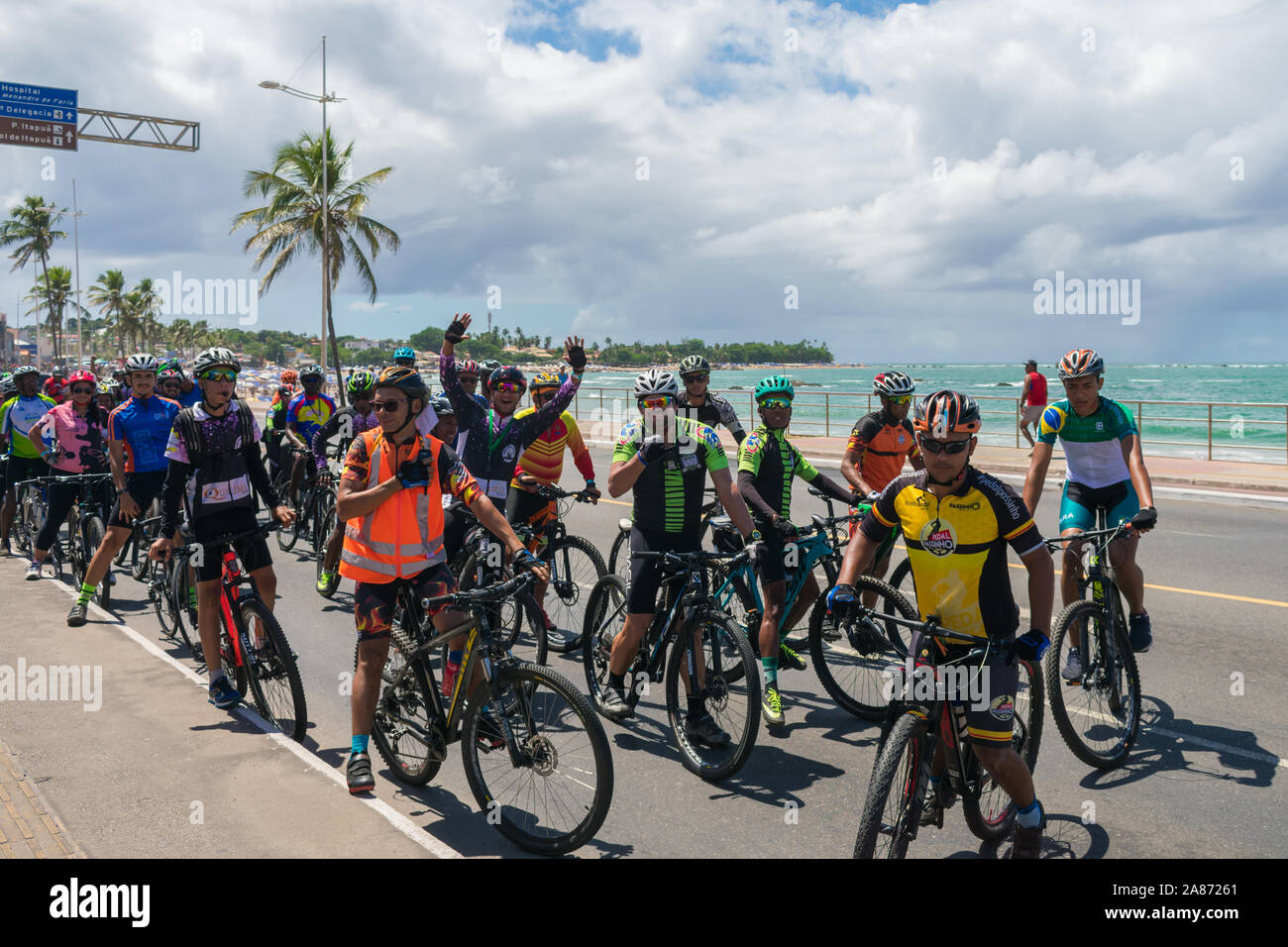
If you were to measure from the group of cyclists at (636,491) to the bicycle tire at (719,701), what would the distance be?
0.38 feet

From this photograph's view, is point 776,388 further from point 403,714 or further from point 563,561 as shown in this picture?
point 403,714

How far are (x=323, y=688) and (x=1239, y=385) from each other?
391 feet

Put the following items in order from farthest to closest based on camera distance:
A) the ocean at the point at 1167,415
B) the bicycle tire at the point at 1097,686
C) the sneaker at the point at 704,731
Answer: the ocean at the point at 1167,415
the sneaker at the point at 704,731
the bicycle tire at the point at 1097,686

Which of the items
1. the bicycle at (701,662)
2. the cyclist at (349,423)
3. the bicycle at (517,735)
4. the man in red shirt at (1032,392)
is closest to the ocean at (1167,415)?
the man in red shirt at (1032,392)

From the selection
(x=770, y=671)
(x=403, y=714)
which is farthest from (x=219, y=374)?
(x=770, y=671)

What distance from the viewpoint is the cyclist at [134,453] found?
26.6ft

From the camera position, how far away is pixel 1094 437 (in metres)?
6.09

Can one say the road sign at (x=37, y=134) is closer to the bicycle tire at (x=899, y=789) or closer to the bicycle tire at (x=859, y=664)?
the bicycle tire at (x=859, y=664)

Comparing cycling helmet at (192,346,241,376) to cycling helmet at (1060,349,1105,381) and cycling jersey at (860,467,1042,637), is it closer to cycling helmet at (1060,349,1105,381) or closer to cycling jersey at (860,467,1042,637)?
cycling jersey at (860,467,1042,637)

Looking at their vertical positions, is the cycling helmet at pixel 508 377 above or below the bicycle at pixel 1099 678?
above

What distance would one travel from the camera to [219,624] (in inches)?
240
